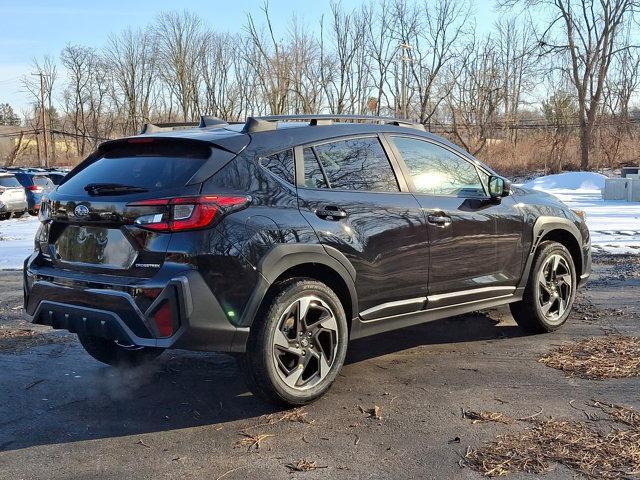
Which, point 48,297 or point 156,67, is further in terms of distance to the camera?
point 156,67

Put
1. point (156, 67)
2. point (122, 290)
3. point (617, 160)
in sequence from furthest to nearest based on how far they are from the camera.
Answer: point (156, 67) < point (617, 160) < point (122, 290)

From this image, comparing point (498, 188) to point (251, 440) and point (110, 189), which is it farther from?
point (110, 189)

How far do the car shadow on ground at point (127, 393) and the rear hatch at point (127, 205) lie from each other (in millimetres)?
909

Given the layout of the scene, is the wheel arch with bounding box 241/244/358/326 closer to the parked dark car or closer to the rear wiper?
the rear wiper

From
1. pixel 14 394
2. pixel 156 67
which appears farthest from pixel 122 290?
pixel 156 67

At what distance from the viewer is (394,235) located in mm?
4262

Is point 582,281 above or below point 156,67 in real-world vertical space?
below

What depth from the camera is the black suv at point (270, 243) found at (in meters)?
3.45

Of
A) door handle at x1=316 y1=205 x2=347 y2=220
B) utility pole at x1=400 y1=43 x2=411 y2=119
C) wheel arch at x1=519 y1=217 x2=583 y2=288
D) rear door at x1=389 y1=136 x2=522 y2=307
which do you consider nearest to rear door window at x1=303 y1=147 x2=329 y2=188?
door handle at x1=316 y1=205 x2=347 y2=220

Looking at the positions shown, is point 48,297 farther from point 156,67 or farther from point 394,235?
point 156,67

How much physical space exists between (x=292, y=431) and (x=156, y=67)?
190ft

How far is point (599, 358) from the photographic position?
15.4 ft

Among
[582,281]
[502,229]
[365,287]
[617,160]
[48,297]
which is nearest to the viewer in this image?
[48,297]

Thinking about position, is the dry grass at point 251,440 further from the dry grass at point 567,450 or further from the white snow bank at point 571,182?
the white snow bank at point 571,182
